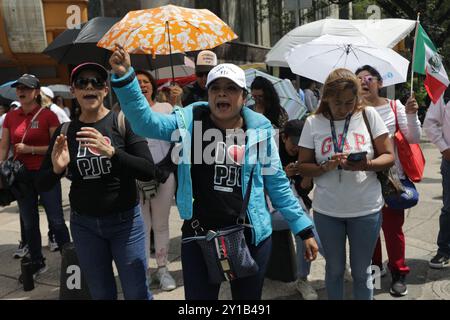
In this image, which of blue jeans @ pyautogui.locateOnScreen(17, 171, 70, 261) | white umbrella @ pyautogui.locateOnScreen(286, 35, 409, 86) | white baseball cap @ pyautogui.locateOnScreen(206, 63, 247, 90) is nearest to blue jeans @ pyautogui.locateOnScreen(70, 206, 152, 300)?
white baseball cap @ pyautogui.locateOnScreen(206, 63, 247, 90)

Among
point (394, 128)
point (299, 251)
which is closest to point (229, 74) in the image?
point (394, 128)

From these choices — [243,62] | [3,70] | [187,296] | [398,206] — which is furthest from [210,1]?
[187,296]

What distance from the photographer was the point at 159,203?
438 centimetres

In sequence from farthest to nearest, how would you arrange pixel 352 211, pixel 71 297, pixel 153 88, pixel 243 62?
pixel 243 62
pixel 153 88
pixel 71 297
pixel 352 211

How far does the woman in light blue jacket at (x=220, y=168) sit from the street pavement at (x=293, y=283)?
5.32 ft

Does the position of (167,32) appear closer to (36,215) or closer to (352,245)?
(36,215)

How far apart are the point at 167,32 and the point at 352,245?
113 inches

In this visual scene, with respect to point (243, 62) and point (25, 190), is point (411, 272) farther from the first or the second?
point (243, 62)

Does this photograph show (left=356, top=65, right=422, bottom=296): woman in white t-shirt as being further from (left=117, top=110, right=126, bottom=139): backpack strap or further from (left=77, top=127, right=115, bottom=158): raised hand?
(left=77, top=127, right=115, bottom=158): raised hand

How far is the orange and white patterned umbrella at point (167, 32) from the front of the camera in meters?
4.59

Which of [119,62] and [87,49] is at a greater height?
[119,62]

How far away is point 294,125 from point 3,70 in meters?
16.9

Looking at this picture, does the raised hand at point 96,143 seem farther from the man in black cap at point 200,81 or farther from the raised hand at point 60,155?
the man in black cap at point 200,81

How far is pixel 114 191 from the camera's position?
118 inches
